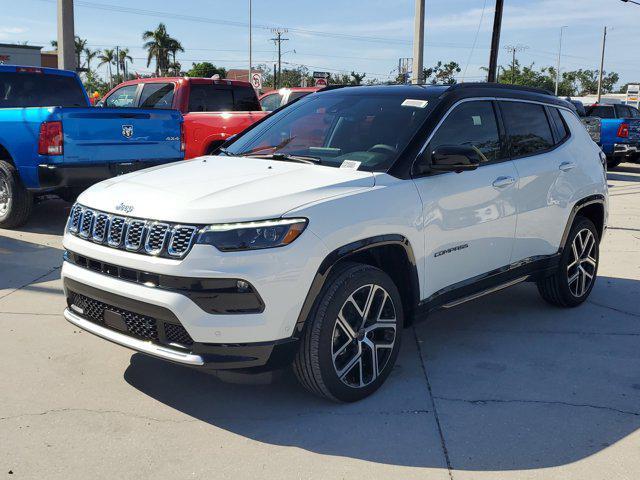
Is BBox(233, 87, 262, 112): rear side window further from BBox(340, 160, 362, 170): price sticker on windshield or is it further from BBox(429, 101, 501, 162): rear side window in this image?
BBox(340, 160, 362, 170): price sticker on windshield

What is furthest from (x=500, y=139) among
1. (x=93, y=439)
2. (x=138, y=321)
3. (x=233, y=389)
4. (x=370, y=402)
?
(x=93, y=439)

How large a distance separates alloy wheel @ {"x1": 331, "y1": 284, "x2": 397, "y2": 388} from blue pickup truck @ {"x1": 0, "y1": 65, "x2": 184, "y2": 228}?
522cm

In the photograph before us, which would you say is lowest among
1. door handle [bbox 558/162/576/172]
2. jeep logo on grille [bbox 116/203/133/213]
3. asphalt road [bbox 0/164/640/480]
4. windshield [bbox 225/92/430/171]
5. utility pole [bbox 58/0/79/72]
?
asphalt road [bbox 0/164/640/480]

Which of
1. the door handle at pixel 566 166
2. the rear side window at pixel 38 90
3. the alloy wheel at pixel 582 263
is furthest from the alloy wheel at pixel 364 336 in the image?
the rear side window at pixel 38 90

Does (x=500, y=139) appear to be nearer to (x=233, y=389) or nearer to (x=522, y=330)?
(x=522, y=330)

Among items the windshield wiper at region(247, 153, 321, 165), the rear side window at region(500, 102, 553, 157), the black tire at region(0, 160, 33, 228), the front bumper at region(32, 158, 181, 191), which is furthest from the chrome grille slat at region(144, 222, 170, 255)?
the black tire at region(0, 160, 33, 228)

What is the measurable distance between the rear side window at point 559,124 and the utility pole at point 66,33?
9651 millimetres

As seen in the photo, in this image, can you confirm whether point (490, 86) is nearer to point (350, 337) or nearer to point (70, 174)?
point (350, 337)

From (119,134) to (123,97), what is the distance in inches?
151

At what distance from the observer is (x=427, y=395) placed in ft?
13.2

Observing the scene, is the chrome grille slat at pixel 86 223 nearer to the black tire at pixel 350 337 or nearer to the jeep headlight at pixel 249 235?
the jeep headlight at pixel 249 235

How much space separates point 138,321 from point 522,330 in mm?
3078

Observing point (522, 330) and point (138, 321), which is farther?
point (522, 330)

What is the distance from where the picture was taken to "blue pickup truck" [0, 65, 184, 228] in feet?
25.8
